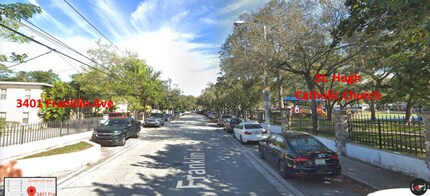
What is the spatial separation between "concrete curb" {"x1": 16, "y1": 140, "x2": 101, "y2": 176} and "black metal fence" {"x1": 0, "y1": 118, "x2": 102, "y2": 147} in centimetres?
202

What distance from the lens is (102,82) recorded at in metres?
27.8

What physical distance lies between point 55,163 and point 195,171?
184 inches

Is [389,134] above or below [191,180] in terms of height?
above

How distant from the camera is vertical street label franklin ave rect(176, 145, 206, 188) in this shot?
22.9 feet

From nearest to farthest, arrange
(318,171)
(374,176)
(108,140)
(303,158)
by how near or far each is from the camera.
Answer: (318,171) → (303,158) → (374,176) → (108,140)

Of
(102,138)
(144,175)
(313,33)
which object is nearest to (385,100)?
(144,175)

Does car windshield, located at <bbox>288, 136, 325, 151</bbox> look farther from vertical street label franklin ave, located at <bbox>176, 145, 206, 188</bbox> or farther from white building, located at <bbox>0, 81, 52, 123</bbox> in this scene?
white building, located at <bbox>0, 81, 52, 123</bbox>

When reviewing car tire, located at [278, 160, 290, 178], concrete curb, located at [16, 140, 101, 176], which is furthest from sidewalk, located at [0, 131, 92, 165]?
car tire, located at [278, 160, 290, 178]

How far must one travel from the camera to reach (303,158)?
7.04m

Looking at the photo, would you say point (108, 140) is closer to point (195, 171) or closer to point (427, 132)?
point (195, 171)

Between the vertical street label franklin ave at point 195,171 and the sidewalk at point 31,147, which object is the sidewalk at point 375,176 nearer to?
the vertical street label franklin ave at point 195,171

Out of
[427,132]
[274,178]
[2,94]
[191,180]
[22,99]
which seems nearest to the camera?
[427,132]

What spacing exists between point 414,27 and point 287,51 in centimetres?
856

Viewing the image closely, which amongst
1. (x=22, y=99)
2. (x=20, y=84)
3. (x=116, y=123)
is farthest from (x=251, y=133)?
(x=20, y=84)
